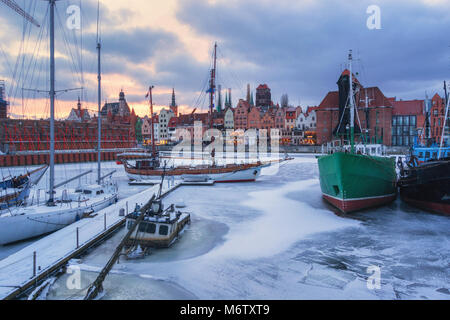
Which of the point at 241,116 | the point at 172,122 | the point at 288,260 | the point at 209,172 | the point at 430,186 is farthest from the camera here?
the point at 172,122

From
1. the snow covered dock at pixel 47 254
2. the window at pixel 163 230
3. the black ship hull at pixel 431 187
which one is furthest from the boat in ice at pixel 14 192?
the black ship hull at pixel 431 187

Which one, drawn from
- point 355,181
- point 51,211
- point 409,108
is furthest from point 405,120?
point 51,211

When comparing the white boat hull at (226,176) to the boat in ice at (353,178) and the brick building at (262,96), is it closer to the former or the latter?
the boat in ice at (353,178)

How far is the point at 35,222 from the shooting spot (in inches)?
555

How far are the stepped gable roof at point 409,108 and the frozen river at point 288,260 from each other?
77.8 meters

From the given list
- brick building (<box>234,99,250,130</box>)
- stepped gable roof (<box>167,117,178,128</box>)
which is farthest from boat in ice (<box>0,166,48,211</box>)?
stepped gable roof (<box>167,117,178,128</box>)

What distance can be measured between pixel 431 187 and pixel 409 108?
78.1 metres

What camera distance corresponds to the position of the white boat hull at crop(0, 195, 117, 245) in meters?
13.2

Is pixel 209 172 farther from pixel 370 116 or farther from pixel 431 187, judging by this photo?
pixel 370 116

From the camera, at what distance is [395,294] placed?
8945 millimetres

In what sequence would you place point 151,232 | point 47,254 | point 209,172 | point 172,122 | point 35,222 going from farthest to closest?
point 172,122
point 209,172
point 35,222
point 151,232
point 47,254
